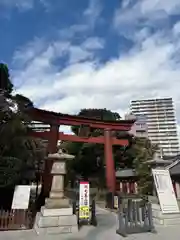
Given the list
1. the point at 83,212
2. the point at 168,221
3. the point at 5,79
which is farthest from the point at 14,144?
the point at 168,221

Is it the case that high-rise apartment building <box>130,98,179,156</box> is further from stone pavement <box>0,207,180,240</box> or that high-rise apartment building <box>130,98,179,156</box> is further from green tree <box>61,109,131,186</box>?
stone pavement <box>0,207,180,240</box>

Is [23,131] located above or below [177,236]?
above

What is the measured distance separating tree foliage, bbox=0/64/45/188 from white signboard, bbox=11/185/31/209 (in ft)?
3.23

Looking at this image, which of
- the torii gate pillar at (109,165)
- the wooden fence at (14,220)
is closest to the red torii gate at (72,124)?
the torii gate pillar at (109,165)

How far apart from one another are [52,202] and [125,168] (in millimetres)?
23619

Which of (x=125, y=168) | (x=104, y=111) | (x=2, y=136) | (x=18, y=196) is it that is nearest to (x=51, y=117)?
(x=2, y=136)

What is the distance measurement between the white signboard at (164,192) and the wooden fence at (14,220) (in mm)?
5303

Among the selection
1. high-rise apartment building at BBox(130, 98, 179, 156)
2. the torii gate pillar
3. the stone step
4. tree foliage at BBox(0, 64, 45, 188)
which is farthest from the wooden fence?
high-rise apartment building at BBox(130, 98, 179, 156)

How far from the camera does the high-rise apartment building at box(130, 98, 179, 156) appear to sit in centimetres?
8653

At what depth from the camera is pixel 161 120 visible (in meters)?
97.9

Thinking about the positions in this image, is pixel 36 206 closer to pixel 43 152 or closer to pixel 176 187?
pixel 43 152

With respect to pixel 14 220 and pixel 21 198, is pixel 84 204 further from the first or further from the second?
pixel 14 220

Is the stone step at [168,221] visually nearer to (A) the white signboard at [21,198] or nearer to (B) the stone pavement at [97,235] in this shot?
(B) the stone pavement at [97,235]

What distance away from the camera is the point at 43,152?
46.8 ft
